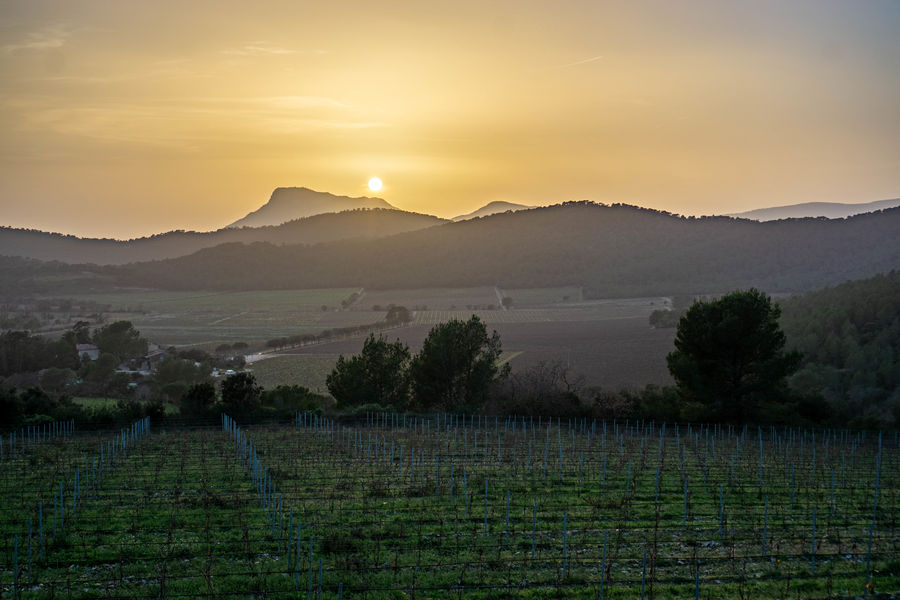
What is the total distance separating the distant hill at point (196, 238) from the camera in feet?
415

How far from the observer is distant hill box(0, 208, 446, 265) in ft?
415

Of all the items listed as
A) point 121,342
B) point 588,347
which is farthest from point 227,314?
point 588,347

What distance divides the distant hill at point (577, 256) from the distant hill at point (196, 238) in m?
14.6

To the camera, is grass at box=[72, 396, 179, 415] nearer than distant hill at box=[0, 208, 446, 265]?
Yes

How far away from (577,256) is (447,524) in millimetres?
93089

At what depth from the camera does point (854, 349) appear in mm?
41781

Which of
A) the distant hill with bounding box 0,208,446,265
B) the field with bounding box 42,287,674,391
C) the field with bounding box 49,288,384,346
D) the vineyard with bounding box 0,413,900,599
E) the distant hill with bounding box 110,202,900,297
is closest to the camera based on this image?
Answer: the vineyard with bounding box 0,413,900,599

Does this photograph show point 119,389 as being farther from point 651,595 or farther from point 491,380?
point 651,595

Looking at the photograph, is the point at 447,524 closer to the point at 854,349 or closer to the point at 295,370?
the point at 854,349

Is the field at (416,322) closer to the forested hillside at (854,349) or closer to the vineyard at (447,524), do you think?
the forested hillside at (854,349)

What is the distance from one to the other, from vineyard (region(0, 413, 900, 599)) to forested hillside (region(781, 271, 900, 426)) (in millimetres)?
12916

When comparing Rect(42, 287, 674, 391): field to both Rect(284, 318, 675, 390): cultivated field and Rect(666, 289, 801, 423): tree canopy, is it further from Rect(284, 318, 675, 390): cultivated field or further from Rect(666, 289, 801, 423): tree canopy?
Rect(666, 289, 801, 423): tree canopy

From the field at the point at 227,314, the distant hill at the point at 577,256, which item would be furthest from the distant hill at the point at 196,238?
the field at the point at 227,314

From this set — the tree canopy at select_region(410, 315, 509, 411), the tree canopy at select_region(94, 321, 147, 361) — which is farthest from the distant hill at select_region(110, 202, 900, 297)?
the tree canopy at select_region(410, 315, 509, 411)
